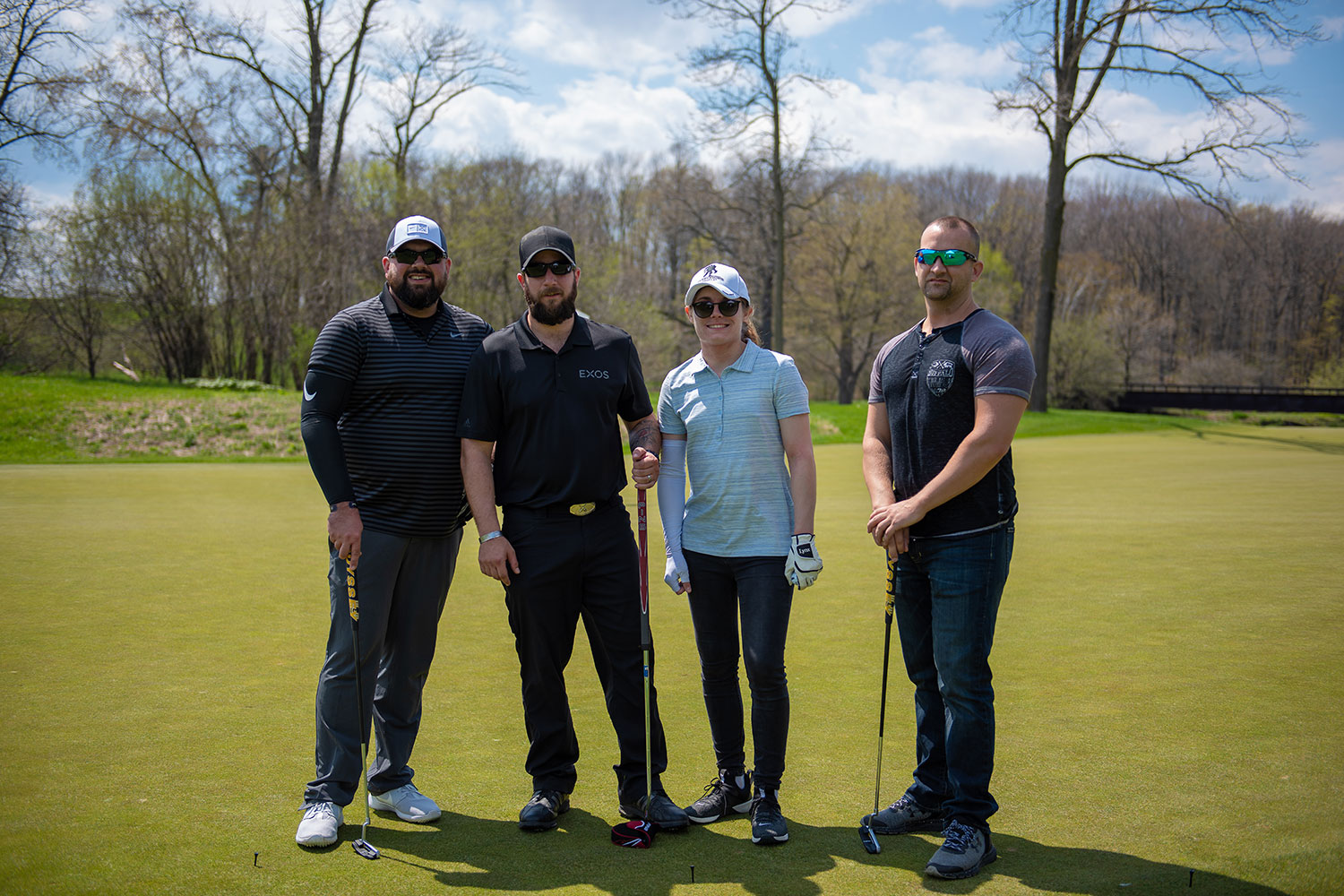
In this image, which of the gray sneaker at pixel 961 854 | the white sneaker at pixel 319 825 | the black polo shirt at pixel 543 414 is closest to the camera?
the gray sneaker at pixel 961 854

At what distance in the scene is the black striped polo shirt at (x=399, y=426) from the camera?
12.5ft

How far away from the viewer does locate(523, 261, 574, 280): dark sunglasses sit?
3787 millimetres

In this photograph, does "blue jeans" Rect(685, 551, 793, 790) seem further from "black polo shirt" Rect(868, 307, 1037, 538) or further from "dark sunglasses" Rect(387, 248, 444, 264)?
"dark sunglasses" Rect(387, 248, 444, 264)

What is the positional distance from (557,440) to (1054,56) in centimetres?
2693

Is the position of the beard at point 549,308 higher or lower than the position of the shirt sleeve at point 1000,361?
higher

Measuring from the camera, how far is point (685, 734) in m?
4.41

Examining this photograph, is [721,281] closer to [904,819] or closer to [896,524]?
[896,524]

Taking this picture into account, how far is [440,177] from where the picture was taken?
1340 inches

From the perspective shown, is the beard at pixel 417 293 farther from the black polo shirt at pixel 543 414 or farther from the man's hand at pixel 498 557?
the man's hand at pixel 498 557

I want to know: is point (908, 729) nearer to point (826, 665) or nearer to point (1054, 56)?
point (826, 665)

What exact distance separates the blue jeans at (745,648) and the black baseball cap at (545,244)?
1263mm

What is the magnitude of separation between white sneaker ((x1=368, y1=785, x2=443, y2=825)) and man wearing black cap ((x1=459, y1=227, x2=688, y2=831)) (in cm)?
38

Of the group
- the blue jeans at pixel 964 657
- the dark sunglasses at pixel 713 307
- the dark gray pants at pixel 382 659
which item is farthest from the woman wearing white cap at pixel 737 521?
the dark gray pants at pixel 382 659

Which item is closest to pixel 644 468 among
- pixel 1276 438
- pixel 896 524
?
pixel 896 524
